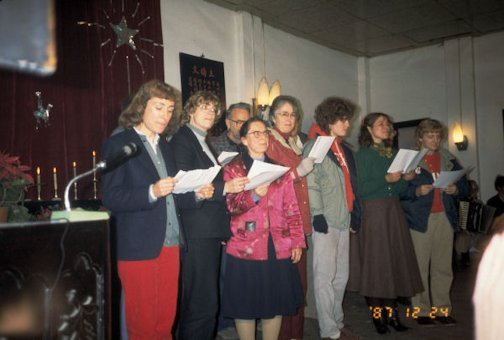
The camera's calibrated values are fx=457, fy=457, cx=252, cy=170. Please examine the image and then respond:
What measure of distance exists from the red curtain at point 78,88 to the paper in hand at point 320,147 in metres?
2.05

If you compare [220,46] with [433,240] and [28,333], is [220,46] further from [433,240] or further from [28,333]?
[28,333]

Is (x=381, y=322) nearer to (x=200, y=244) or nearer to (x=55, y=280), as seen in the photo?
(x=200, y=244)

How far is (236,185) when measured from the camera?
2371 millimetres

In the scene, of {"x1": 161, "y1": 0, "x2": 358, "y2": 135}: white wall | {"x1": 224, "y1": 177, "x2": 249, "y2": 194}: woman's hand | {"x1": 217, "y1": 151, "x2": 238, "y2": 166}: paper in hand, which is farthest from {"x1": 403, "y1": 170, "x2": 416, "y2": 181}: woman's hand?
{"x1": 161, "y1": 0, "x2": 358, "y2": 135}: white wall

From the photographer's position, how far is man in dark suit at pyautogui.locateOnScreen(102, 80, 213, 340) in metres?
2.05

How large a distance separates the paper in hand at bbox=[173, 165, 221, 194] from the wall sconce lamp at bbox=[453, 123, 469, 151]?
621 cm

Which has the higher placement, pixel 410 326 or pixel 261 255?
pixel 261 255

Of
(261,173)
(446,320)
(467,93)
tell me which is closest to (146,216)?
(261,173)

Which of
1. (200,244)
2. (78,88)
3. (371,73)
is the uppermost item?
(371,73)

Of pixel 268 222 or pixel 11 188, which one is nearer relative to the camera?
Result: pixel 11 188

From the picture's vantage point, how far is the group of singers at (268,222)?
6.90ft

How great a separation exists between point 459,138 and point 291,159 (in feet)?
17.0

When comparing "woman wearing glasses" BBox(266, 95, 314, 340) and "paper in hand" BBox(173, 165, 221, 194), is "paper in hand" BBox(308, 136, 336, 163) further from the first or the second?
"paper in hand" BBox(173, 165, 221, 194)

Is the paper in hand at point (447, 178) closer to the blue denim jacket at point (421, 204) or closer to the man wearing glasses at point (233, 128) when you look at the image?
the blue denim jacket at point (421, 204)
